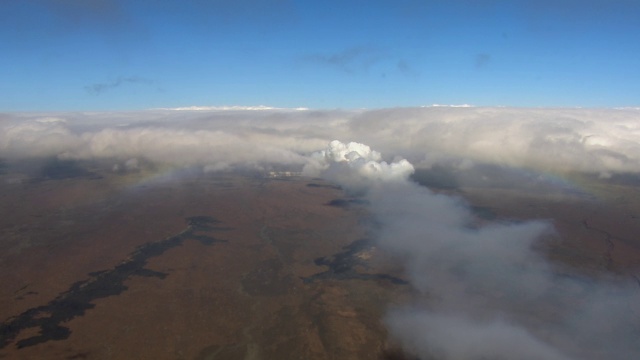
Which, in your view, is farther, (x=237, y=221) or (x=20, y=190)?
(x=20, y=190)

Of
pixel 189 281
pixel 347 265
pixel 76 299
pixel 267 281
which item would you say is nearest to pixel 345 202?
pixel 347 265

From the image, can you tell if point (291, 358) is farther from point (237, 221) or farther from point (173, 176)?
point (173, 176)

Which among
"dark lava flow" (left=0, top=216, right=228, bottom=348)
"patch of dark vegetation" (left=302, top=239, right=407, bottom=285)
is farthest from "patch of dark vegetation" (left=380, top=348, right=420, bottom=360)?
"dark lava flow" (left=0, top=216, right=228, bottom=348)

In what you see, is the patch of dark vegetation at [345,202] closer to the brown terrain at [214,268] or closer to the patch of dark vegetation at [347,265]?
the brown terrain at [214,268]

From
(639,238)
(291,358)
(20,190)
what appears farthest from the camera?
(20,190)

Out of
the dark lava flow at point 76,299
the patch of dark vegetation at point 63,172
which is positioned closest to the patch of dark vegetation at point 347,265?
the dark lava flow at point 76,299

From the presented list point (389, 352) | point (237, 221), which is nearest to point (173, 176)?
point (237, 221)
